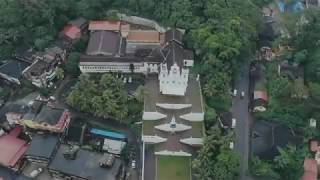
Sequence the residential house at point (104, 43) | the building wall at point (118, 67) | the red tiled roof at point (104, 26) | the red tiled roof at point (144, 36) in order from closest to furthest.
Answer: the building wall at point (118, 67) < the residential house at point (104, 43) < the red tiled roof at point (144, 36) < the red tiled roof at point (104, 26)

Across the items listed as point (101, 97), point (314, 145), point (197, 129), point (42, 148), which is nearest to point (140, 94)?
point (101, 97)

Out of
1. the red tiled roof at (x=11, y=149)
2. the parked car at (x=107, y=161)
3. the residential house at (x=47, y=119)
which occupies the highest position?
the residential house at (x=47, y=119)

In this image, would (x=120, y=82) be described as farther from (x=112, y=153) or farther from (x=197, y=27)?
(x=197, y=27)

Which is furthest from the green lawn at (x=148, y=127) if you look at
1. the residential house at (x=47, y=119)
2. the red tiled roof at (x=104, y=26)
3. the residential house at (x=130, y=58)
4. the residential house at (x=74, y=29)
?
the residential house at (x=74, y=29)

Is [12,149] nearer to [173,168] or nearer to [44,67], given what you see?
[44,67]

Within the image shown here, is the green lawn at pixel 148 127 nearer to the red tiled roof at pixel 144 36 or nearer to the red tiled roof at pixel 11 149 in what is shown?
the red tiled roof at pixel 144 36

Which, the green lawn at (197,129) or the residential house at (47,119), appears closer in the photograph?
the green lawn at (197,129)

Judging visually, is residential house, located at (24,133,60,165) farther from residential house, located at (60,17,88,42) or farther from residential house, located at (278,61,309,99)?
residential house, located at (278,61,309,99)

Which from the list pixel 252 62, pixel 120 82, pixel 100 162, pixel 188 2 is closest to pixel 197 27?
pixel 188 2
